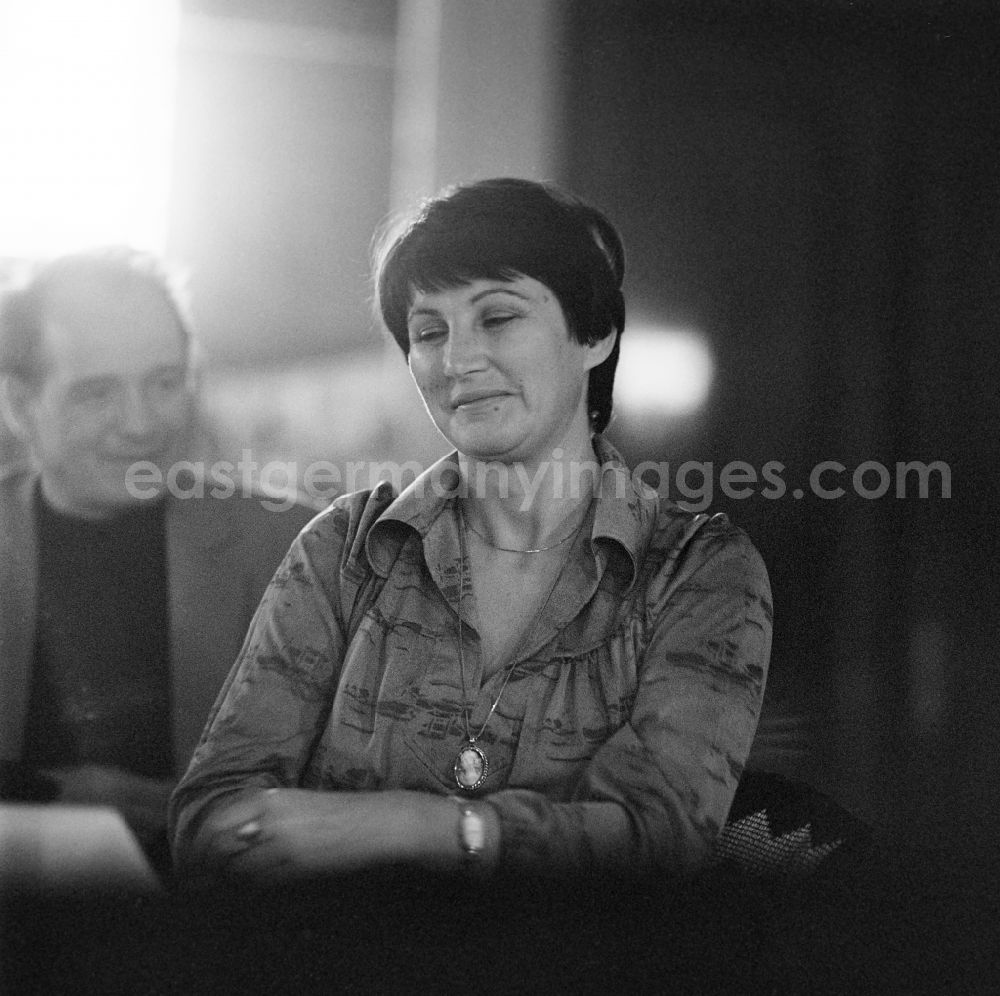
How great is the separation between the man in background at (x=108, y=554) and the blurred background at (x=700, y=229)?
Result: 44 millimetres

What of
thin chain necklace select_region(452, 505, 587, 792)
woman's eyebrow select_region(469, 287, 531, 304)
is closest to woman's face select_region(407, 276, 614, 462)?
woman's eyebrow select_region(469, 287, 531, 304)

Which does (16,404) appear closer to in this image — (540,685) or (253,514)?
(253,514)

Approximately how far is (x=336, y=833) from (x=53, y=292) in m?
0.61

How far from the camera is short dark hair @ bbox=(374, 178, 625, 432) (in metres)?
1.03

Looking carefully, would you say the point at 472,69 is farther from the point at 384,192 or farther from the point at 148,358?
the point at 148,358

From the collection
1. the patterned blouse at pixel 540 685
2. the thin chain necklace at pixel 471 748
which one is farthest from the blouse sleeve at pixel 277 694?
the thin chain necklace at pixel 471 748

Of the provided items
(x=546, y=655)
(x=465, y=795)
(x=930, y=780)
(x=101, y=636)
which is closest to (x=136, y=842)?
(x=101, y=636)

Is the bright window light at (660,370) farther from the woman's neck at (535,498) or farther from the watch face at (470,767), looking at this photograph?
the watch face at (470,767)

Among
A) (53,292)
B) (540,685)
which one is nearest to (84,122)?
(53,292)

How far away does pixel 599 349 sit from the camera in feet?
3.56

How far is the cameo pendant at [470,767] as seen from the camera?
39.2 inches

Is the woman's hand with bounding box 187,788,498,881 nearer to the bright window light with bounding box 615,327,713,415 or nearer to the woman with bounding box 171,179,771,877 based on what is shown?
the woman with bounding box 171,179,771,877

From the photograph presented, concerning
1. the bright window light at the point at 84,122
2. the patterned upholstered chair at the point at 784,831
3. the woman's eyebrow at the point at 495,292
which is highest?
the bright window light at the point at 84,122

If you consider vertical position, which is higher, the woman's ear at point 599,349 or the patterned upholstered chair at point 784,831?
the woman's ear at point 599,349
